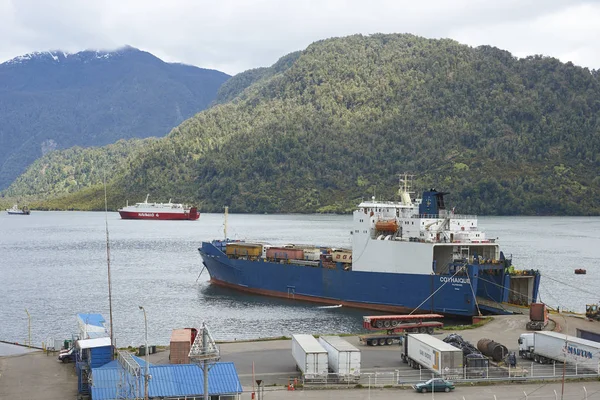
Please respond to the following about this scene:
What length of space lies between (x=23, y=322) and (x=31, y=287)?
843 inches

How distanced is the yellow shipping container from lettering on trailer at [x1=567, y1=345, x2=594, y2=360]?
1516 inches

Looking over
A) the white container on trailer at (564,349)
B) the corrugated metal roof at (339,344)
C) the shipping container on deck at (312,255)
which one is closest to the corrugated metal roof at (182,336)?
the corrugated metal roof at (339,344)

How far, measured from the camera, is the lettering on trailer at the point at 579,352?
35.4 meters

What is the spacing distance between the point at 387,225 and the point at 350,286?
6.00 meters

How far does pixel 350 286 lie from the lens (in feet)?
197

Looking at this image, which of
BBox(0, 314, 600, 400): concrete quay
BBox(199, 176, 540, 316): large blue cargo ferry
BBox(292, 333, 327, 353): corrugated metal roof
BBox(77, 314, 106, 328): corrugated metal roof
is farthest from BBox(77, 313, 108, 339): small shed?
BBox(199, 176, 540, 316): large blue cargo ferry

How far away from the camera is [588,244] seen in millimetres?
132625

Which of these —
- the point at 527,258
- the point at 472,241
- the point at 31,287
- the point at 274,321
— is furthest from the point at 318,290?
the point at 527,258

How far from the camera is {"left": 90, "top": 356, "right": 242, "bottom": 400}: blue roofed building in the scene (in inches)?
1172

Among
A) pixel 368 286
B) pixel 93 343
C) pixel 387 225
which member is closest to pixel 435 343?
pixel 93 343

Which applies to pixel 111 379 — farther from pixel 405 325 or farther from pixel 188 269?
pixel 188 269

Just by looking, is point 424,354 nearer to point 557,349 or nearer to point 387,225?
point 557,349

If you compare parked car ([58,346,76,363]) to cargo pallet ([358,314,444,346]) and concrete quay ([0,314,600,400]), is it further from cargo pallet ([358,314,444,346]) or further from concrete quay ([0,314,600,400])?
cargo pallet ([358,314,444,346])

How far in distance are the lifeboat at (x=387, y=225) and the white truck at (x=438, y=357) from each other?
22.2 m
